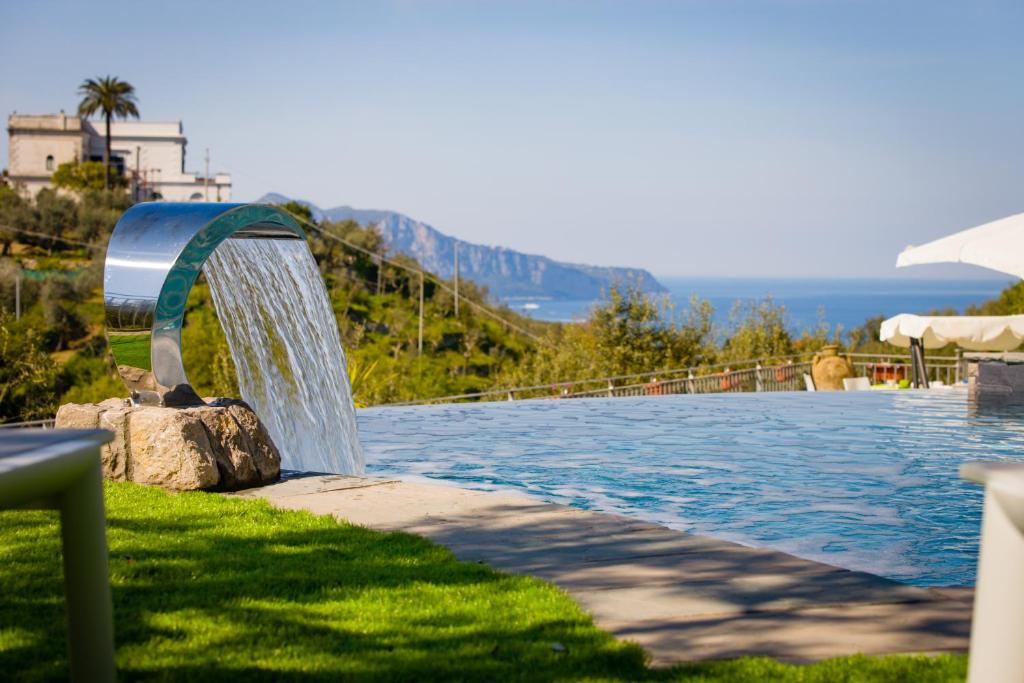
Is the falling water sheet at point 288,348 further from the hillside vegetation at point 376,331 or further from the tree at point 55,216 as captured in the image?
the tree at point 55,216

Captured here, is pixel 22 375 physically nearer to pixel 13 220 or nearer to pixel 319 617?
pixel 13 220

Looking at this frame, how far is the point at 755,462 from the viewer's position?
11.1 m

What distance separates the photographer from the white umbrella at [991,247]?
1030 cm

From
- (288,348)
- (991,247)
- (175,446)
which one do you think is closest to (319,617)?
(175,446)

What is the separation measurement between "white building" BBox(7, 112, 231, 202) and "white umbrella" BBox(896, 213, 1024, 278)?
71914 millimetres

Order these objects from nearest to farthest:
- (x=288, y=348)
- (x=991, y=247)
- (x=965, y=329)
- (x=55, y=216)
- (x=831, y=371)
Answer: (x=288, y=348), (x=991, y=247), (x=965, y=329), (x=831, y=371), (x=55, y=216)

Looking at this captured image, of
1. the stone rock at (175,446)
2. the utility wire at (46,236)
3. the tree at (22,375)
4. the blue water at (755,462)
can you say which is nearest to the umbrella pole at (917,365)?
the blue water at (755,462)

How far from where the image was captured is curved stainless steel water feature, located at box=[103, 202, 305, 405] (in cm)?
776

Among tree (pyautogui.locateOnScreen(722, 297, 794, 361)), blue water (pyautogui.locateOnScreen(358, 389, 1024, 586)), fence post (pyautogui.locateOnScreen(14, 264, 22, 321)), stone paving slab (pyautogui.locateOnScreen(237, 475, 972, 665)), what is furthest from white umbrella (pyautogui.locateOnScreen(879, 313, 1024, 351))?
fence post (pyautogui.locateOnScreen(14, 264, 22, 321))

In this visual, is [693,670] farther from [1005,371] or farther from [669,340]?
[669,340]

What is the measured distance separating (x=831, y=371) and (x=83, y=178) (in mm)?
68719

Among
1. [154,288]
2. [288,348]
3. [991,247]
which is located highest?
[991,247]

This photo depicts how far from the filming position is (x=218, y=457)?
7.63 meters

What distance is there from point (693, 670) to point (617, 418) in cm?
1168
